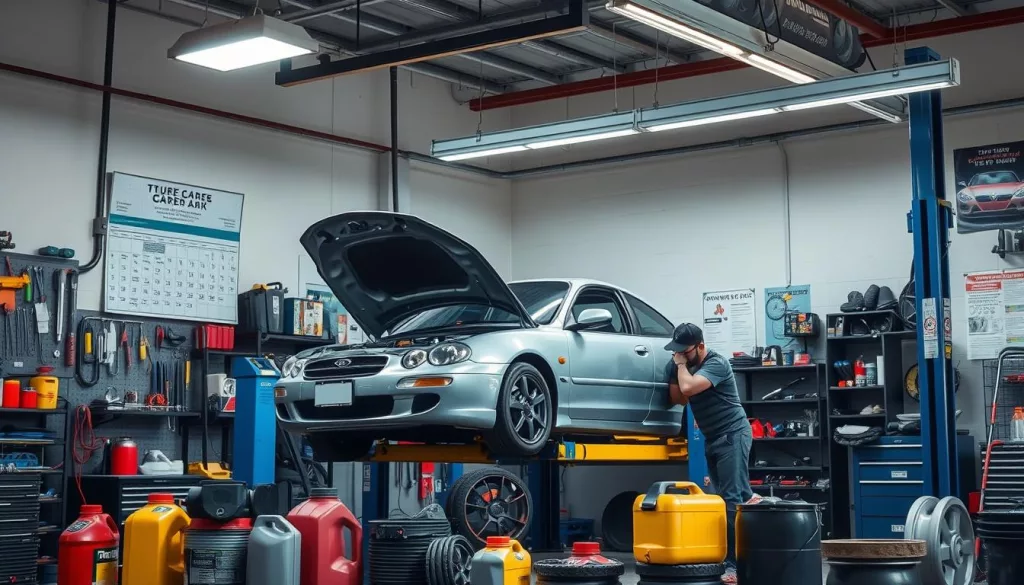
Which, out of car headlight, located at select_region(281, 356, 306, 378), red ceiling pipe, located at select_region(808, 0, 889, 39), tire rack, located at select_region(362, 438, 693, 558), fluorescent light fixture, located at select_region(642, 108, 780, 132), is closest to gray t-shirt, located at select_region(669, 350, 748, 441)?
tire rack, located at select_region(362, 438, 693, 558)

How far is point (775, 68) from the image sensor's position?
852cm

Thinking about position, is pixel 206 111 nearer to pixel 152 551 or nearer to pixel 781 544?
pixel 152 551

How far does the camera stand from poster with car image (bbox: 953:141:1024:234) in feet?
35.1

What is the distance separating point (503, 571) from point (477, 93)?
29.2ft

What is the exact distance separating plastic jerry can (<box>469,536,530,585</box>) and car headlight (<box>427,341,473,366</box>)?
4.04 ft

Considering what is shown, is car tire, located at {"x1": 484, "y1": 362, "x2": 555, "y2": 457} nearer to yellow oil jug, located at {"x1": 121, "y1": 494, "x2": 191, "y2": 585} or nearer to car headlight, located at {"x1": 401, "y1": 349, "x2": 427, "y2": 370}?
car headlight, located at {"x1": 401, "y1": 349, "x2": 427, "y2": 370}

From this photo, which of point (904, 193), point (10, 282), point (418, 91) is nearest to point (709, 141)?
point (904, 193)

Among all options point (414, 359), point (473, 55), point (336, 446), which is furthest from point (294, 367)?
point (473, 55)

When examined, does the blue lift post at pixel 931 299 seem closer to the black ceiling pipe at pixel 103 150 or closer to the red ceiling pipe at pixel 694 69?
the red ceiling pipe at pixel 694 69

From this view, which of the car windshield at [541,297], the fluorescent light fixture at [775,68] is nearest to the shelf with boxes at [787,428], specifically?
the fluorescent light fixture at [775,68]

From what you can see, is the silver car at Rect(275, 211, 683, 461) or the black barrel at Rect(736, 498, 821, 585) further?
the silver car at Rect(275, 211, 683, 461)

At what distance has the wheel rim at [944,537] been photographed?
6.71 meters

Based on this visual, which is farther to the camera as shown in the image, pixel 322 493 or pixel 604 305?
pixel 604 305

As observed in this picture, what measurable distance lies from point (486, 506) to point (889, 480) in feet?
12.0
